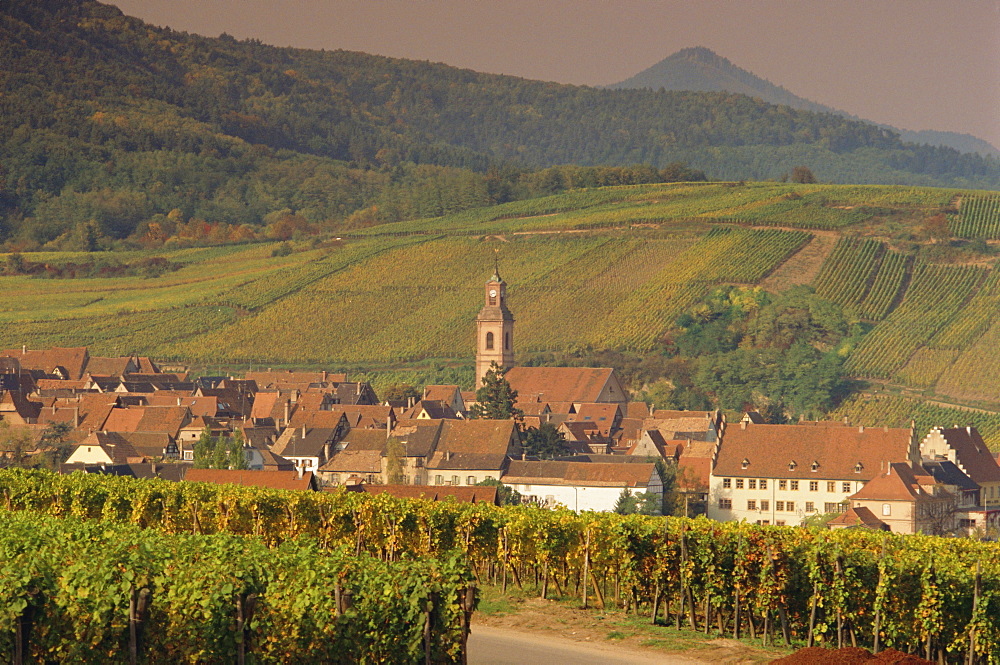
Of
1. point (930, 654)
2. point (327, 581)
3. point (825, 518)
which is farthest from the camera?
point (825, 518)

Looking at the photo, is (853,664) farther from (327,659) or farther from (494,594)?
(494,594)

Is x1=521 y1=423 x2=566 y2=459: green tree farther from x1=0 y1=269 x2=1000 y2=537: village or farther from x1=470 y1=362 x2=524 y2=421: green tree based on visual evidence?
x1=470 y1=362 x2=524 y2=421: green tree

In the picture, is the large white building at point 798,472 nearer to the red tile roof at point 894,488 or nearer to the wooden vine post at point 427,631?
the red tile roof at point 894,488

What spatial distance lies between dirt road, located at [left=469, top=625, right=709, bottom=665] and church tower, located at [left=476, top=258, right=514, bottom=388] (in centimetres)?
9104

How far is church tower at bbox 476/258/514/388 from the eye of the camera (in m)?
119

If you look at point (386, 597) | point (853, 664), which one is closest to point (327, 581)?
point (386, 597)

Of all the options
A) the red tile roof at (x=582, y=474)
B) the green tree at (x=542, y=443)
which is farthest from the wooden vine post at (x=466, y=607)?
the green tree at (x=542, y=443)

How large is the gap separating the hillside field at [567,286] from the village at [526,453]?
62.4 ft

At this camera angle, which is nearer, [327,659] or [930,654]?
[327,659]

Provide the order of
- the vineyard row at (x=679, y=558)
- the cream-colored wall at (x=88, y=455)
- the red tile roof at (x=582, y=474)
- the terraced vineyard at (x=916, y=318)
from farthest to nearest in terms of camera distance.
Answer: the terraced vineyard at (x=916, y=318) < the cream-colored wall at (x=88, y=455) < the red tile roof at (x=582, y=474) < the vineyard row at (x=679, y=558)

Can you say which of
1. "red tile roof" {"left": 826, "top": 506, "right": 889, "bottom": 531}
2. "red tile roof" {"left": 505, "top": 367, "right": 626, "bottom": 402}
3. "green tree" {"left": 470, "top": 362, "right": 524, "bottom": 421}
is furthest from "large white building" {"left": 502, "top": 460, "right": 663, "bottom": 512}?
"red tile roof" {"left": 505, "top": 367, "right": 626, "bottom": 402}

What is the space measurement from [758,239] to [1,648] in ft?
409

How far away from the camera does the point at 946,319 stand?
114812 mm

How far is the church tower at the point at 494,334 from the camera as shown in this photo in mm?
119312
